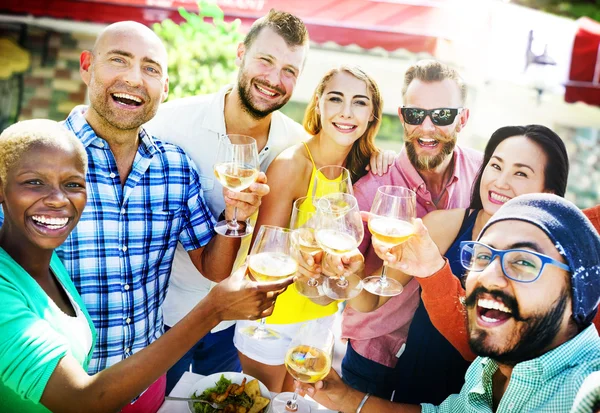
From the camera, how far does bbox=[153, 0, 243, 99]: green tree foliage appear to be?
11.4 feet

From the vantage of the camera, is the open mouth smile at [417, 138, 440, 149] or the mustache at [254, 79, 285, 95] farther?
the mustache at [254, 79, 285, 95]

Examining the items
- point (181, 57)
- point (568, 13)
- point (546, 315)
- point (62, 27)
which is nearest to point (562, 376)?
point (546, 315)

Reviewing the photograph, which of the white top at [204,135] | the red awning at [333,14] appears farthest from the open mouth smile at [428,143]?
the red awning at [333,14]

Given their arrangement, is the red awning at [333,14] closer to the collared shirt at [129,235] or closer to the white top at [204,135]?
the white top at [204,135]

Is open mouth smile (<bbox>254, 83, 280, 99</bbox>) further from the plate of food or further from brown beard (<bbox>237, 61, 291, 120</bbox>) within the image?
the plate of food

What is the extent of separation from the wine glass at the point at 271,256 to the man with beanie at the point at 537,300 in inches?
28.0

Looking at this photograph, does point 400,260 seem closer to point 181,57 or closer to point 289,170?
point 289,170

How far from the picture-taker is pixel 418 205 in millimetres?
2689

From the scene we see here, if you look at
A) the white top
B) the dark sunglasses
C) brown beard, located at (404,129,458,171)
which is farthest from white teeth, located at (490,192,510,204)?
the white top

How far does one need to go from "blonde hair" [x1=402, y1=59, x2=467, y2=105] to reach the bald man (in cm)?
94

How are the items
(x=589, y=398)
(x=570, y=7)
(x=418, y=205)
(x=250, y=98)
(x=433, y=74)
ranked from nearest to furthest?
(x=589, y=398) < (x=433, y=74) < (x=418, y=205) < (x=250, y=98) < (x=570, y=7)

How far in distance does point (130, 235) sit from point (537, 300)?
1788mm

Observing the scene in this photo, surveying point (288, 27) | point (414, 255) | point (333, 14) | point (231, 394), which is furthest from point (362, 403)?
point (333, 14)

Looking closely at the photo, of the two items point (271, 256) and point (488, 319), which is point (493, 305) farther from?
point (271, 256)
